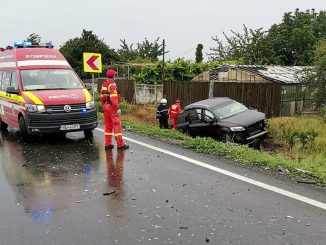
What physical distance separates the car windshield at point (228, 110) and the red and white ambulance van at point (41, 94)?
4.38 metres

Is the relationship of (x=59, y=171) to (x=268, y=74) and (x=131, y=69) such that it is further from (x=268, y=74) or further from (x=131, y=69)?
(x=131, y=69)

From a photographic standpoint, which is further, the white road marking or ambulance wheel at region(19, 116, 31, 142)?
ambulance wheel at region(19, 116, 31, 142)

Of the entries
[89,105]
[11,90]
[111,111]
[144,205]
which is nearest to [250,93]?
[89,105]

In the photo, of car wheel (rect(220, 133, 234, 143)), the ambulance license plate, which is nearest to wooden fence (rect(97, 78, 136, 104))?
car wheel (rect(220, 133, 234, 143))

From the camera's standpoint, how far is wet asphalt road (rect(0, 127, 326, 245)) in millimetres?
4195

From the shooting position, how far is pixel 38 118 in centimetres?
912

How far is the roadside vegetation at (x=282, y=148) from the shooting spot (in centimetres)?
667

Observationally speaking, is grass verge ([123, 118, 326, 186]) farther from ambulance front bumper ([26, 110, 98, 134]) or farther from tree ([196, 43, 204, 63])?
tree ([196, 43, 204, 63])

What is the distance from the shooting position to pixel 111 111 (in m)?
8.65

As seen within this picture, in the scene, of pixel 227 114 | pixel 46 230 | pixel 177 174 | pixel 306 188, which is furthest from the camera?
pixel 227 114

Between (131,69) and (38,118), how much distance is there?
2911 centimetres

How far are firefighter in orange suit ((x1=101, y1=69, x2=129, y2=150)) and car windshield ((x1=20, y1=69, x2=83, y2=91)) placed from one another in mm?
1823

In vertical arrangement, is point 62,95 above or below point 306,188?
above

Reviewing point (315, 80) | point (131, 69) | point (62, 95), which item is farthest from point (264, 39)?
point (62, 95)
